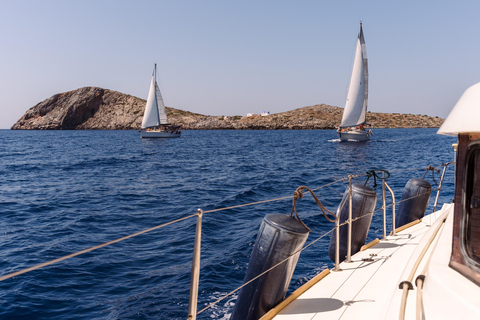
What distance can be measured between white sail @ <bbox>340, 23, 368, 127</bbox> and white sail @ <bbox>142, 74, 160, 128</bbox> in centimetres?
3659

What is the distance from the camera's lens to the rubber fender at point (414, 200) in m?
7.26

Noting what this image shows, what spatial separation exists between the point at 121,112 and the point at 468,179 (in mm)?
165403

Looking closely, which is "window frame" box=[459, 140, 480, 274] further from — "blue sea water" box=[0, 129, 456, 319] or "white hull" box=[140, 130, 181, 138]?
"white hull" box=[140, 130, 181, 138]

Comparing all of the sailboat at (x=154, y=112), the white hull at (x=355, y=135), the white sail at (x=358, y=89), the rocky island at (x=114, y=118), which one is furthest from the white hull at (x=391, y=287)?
the rocky island at (x=114, y=118)

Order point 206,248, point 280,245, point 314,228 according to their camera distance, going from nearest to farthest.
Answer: point 280,245, point 206,248, point 314,228

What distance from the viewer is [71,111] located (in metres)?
152

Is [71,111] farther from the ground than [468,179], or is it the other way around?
[71,111]

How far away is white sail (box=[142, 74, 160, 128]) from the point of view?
70812 millimetres

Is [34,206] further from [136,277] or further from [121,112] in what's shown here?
[121,112]

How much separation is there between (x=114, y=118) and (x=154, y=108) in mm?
91602

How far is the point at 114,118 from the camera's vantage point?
15488 centimetres

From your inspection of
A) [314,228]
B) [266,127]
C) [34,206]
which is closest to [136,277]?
[314,228]

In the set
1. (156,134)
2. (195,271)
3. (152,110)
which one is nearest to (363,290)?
(195,271)

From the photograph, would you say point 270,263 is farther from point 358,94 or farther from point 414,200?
point 358,94
